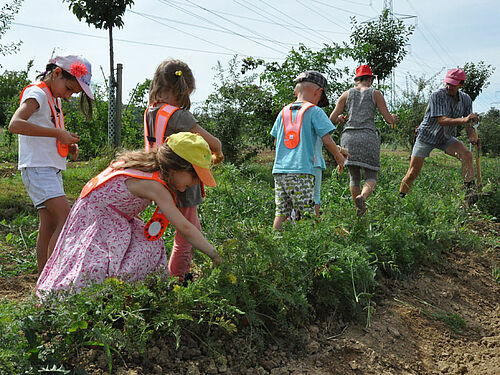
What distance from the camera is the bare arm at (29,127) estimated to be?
2.89m

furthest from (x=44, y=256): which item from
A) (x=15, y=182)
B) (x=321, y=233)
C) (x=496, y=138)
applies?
(x=496, y=138)

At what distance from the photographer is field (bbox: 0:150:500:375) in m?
2.06

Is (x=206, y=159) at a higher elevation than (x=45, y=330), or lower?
higher

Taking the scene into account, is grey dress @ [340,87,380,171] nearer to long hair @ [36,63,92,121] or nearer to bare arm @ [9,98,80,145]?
long hair @ [36,63,92,121]

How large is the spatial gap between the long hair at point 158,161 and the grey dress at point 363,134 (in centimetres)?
267

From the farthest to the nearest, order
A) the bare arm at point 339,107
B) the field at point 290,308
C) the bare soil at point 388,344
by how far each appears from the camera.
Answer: the bare arm at point 339,107 < the bare soil at point 388,344 < the field at point 290,308

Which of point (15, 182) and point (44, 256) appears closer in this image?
point (44, 256)

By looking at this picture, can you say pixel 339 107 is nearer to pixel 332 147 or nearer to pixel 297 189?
pixel 332 147

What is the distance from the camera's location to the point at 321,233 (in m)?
3.05

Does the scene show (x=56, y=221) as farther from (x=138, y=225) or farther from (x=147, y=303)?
(x=147, y=303)

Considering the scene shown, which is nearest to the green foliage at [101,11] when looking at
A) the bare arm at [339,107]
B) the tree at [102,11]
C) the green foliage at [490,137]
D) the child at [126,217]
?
the tree at [102,11]

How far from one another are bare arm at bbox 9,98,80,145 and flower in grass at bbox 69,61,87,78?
301 mm

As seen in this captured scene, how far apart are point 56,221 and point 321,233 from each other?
1.66m

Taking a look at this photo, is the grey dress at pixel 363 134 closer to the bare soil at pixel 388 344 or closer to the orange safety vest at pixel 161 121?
the bare soil at pixel 388 344
